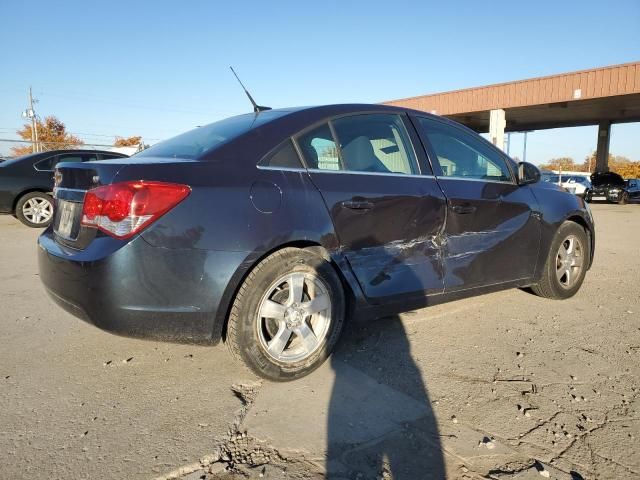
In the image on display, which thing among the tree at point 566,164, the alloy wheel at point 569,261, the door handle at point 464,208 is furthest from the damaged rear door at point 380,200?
the tree at point 566,164

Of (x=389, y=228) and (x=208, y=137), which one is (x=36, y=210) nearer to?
(x=208, y=137)

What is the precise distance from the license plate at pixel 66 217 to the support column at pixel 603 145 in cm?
3419

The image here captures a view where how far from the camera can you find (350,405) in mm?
2432

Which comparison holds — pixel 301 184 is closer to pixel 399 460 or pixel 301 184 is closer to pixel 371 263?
pixel 371 263

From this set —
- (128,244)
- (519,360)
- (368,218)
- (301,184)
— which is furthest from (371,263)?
(128,244)

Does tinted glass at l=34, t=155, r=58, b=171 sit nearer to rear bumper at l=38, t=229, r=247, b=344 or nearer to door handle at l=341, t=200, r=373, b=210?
rear bumper at l=38, t=229, r=247, b=344

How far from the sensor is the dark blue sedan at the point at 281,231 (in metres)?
2.33

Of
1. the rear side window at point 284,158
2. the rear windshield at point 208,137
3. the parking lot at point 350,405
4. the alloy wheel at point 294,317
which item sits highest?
the rear windshield at point 208,137

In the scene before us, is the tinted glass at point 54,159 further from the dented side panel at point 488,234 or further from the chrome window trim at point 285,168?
the dented side panel at point 488,234

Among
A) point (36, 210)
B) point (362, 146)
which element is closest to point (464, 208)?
point (362, 146)

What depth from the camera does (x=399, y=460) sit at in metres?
1.97

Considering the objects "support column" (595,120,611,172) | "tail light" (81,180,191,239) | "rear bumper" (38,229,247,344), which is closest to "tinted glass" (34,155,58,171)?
"rear bumper" (38,229,247,344)

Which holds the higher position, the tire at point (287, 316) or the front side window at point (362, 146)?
the front side window at point (362, 146)

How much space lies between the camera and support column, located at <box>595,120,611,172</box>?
101 ft
